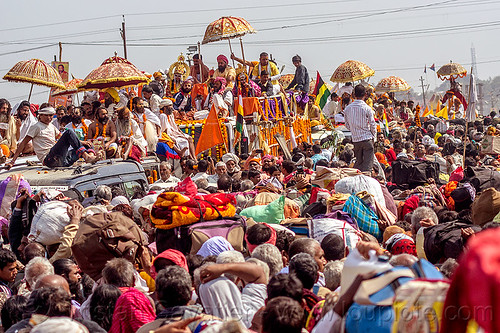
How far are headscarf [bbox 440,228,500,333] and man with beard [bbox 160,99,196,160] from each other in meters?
12.8

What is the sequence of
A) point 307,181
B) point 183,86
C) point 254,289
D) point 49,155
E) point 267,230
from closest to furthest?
point 254,289
point 267,230
point 307,181
point 49,155
point 183,86

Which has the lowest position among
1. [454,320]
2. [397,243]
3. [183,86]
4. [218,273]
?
[397,243]

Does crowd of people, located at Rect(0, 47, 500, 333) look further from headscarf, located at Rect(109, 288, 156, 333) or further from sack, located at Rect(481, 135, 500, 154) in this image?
sack, located at Rect(481, 135, 500, 154)

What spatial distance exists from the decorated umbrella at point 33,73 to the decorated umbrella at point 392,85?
1795 centimetres

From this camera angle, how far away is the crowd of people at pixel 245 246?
9.70 ft

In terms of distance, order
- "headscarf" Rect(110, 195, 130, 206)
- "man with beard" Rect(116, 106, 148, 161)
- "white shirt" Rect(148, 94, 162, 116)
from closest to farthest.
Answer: "headscarf" Rect(110, 195, 130, 206), "man with beard" Rect(116, 106, 148, 161), "white shirt" Rect(148, 94, 162, 116)

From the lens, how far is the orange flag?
1518cm

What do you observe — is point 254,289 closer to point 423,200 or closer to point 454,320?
point 454,320

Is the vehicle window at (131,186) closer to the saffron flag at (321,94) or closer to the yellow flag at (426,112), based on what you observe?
the saffron flag at (321,94)

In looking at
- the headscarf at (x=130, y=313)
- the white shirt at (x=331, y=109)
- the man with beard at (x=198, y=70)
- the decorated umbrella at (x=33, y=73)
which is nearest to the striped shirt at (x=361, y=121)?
the decorated umbrella at (x=33, y=73)

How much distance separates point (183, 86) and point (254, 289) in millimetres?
14265

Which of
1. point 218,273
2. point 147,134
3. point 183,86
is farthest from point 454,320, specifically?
point 183,86

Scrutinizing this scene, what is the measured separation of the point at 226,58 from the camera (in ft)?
68.6

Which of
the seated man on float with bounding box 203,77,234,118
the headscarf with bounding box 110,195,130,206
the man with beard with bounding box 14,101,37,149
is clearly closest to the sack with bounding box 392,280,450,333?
the headscarf with bounding box 110,195,130,206
